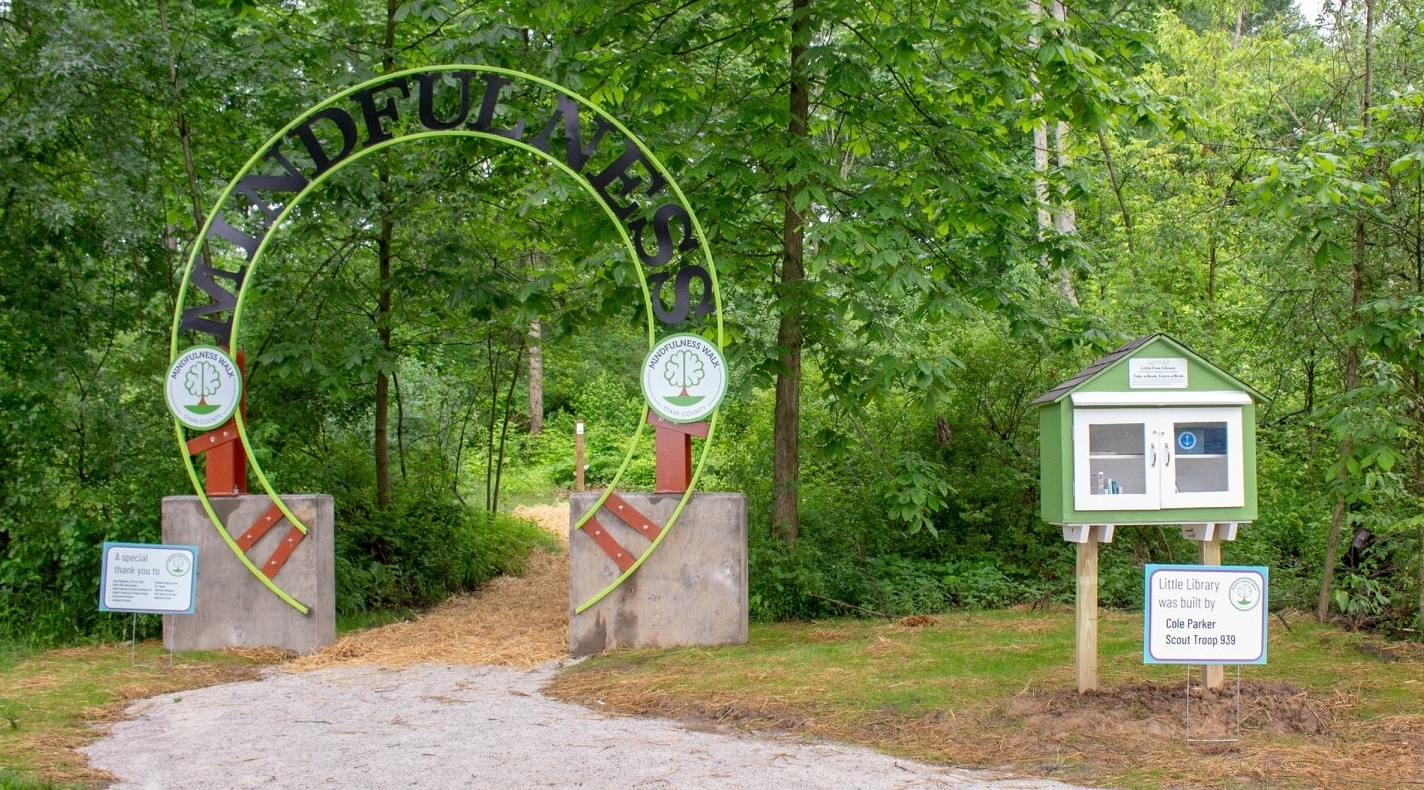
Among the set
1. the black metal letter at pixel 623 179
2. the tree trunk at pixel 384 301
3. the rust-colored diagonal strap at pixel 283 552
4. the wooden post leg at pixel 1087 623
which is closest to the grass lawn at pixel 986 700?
the wooden post leg at pixel 1087 623

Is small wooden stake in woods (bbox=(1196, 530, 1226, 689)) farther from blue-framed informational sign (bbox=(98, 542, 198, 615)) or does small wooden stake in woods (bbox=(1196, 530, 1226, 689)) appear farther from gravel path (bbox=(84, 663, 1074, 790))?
blue-framed informational sign (bbox=(98, 542, 198, 615))

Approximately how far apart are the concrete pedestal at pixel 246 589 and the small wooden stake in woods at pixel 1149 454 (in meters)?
5.25

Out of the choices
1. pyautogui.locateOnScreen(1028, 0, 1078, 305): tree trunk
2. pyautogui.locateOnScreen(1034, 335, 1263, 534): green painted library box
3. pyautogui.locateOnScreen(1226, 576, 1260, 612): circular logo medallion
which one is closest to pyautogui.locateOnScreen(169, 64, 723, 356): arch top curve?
pyautogui.locateOnScreen(1034, 335, 1263, 534): green painted library box

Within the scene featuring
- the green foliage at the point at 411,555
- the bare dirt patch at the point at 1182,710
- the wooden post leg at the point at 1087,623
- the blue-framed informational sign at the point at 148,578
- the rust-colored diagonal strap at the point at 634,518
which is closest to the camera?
the bare dirt patch at the point at 1182,710

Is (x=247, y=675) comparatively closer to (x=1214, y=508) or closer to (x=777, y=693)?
(x=777, y=693)

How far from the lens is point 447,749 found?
19.8ft

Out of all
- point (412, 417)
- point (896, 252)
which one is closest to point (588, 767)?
point (896, 252)

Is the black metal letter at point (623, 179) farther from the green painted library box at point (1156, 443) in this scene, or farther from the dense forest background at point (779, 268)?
the green painted library box at point (1156, 443)

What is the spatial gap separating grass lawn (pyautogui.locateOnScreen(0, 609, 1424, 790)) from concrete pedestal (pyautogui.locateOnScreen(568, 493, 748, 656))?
24cm

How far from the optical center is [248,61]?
10172mm

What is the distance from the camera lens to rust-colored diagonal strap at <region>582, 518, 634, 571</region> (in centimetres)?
864

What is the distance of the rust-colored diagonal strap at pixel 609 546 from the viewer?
8.64 m

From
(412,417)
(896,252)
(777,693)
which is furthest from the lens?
(412,417)

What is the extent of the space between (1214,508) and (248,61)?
316 inches
